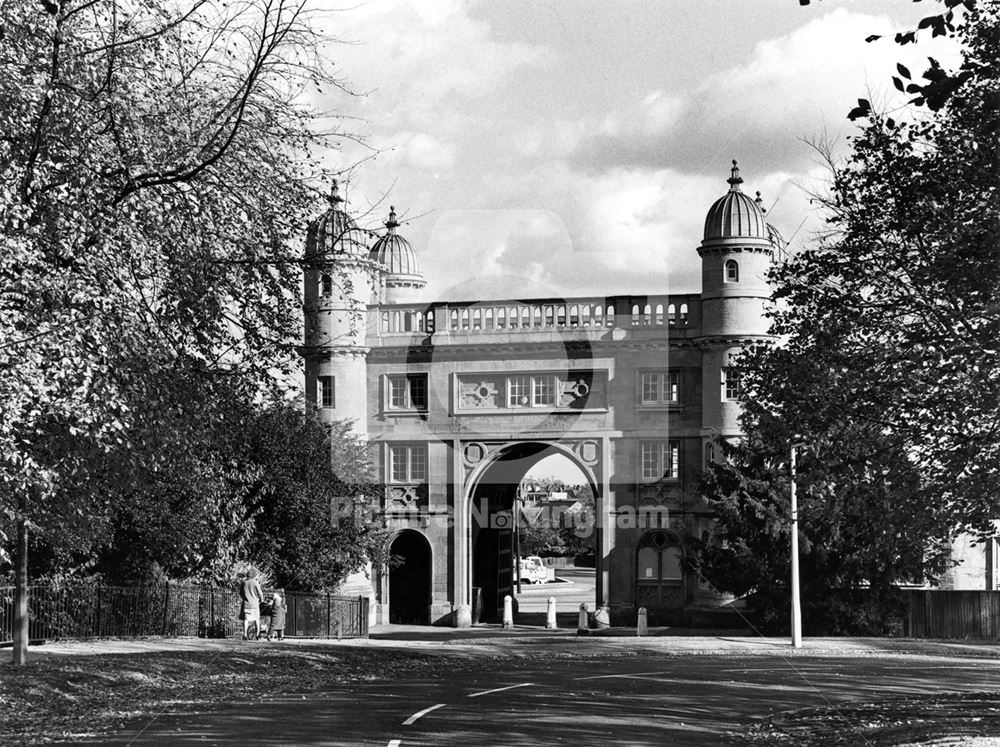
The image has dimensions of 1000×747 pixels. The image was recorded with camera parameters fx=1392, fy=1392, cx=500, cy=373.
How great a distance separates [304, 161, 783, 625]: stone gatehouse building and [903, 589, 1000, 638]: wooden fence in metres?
9.86

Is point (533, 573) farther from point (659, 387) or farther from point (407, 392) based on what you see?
point (659, 387)

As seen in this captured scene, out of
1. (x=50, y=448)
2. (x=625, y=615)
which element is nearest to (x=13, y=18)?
(x=50, y=448)

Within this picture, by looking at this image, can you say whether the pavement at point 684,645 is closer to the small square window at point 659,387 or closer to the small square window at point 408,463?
the small square window at point 659,387

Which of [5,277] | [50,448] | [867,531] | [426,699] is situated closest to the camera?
[5,277]

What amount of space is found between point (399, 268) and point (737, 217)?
55.3 feet

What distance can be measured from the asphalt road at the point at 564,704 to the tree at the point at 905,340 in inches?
130

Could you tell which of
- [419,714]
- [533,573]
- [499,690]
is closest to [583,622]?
[499,690]

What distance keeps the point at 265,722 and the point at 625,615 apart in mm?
40057

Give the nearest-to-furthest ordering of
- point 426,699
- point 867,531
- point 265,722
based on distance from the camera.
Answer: point 265,722, point 426,699, point 867,531

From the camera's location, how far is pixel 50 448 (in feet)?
49.5

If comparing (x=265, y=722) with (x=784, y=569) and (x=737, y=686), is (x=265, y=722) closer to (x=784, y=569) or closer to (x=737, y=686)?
(x=737, y=686)

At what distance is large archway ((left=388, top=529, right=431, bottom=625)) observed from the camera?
2341 inches

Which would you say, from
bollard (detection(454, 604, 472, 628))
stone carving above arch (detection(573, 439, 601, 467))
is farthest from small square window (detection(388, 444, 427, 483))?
stone carving above arch (detection(573, 439, 601, 467))

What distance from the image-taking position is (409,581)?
6003 cm
